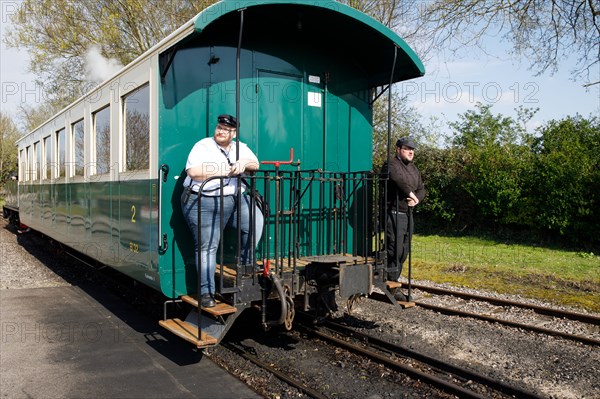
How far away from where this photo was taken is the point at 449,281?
30.4 ft

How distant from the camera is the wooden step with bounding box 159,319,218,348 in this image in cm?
428

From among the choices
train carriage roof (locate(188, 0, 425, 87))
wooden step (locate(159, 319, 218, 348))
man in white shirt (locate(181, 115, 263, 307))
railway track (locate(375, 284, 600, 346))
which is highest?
train carriage roof (locate(188, 0, 425, 87))

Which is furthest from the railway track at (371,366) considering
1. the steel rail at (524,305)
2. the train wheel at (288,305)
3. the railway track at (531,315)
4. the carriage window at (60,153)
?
the carriage window at (60,153)

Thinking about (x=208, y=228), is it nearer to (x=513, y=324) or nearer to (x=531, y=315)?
(x=513, y=324)

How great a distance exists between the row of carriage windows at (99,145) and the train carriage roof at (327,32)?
1.14 m

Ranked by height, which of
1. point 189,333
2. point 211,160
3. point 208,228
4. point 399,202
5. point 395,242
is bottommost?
point 189,333

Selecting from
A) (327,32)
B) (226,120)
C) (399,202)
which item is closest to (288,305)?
(226,120)

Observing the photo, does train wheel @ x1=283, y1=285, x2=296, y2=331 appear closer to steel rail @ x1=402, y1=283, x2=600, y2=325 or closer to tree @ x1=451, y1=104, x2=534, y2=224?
steel rail @ x1=402, y1=283, x2=600, y2=325

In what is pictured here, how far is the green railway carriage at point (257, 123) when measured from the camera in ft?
15.8

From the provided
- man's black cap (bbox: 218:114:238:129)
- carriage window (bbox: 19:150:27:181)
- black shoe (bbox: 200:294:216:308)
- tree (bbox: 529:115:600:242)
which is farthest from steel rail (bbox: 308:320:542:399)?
carriage window (bbox: 19:150:27:181)

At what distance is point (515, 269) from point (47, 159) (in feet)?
32.4

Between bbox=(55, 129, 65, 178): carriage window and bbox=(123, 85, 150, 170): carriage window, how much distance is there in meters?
3.74

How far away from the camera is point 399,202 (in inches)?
228

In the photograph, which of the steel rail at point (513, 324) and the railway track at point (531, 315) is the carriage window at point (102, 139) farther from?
the steel rail at point (513, 324)
